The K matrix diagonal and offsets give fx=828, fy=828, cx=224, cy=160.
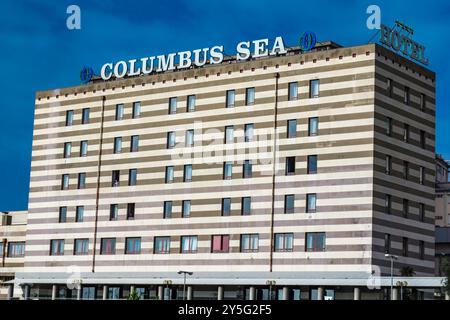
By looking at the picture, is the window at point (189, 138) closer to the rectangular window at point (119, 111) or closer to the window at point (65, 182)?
the rectangular window at point (119, 111)

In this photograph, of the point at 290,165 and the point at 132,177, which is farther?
the point at 132,177

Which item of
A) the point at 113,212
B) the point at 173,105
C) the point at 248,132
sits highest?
the point at 173,105

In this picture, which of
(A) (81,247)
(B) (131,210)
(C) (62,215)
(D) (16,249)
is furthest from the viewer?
(D) (16,249)

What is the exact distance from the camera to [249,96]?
333ft

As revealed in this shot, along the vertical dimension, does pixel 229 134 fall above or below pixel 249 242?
above

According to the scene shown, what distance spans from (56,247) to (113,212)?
10612 millimetres

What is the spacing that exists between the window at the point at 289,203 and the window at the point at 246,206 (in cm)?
482

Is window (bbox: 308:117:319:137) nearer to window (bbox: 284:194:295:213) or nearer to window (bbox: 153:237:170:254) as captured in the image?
A: window (bbox: 284:194:295:213)

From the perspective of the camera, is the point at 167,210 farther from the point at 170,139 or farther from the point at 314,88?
the point at 314,88

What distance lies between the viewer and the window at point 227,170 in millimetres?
101188

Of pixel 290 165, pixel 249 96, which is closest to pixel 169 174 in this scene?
pixel 249 96

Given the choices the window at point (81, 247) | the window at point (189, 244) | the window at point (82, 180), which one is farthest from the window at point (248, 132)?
the window at point (81, 247)

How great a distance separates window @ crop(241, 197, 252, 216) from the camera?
3915 inches

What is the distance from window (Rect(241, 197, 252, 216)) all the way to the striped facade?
451 millimetres
